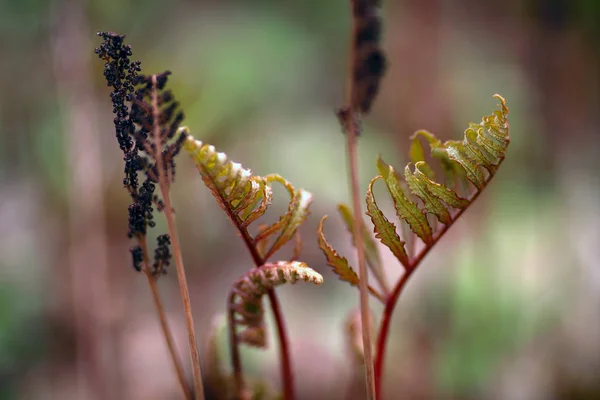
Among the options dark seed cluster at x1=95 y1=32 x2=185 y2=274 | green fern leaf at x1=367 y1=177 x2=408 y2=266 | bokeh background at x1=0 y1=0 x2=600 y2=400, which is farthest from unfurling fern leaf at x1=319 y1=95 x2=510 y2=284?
bokeh background at x1=0 y1=0 x2=600 y2=400

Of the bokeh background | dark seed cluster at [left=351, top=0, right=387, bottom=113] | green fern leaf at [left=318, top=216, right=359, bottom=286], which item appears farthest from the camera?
the bokeh background

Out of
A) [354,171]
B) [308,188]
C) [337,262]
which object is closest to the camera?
[354,171]

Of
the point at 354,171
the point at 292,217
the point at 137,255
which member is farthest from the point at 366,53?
the point at 137,255

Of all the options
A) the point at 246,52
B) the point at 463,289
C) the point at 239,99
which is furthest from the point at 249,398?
the point at 246,52

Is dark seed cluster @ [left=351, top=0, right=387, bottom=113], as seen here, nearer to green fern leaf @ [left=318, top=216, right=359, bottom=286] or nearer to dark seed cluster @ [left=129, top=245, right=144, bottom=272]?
green fern leaf @ [left=318, top=216, right=359, bottom=286]

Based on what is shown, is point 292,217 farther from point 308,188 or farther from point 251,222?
point 308,188

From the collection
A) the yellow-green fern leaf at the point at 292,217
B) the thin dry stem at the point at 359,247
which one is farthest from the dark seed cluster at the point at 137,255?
the thin dry stem at the point at 359,247

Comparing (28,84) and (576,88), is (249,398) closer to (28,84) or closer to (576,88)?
(28,84)
